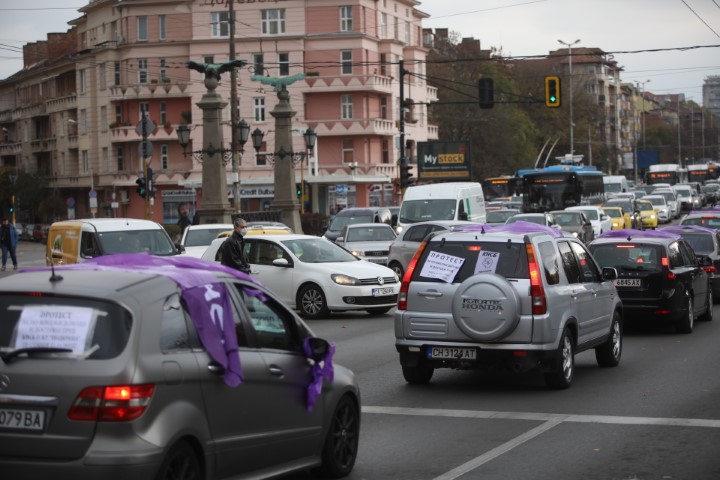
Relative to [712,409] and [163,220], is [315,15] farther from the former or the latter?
[712,409]

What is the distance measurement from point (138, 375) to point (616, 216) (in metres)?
51.5

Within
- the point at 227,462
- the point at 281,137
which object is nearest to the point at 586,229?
the point at 281,137

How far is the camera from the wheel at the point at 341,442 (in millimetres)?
8602

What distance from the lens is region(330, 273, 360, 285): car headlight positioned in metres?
22.4

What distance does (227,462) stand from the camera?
721 centimetres

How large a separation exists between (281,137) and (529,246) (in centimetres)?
3500

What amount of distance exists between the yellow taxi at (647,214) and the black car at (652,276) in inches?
1745

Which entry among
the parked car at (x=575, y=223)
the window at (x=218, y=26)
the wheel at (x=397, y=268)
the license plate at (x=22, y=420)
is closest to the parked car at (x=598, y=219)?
the parked car at (x=575, y=223)

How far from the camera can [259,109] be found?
273ft

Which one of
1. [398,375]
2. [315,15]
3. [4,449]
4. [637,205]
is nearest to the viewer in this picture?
[4,449]

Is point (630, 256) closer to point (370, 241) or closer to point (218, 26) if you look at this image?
point (370, 241)

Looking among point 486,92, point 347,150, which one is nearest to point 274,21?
point 347,150

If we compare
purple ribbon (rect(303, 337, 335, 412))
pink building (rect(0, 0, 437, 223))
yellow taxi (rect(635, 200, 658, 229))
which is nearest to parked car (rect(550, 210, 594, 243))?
yellow taxi (rect(635, 200, 658, 229))

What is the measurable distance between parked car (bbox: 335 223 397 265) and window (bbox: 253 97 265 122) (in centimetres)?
4881
